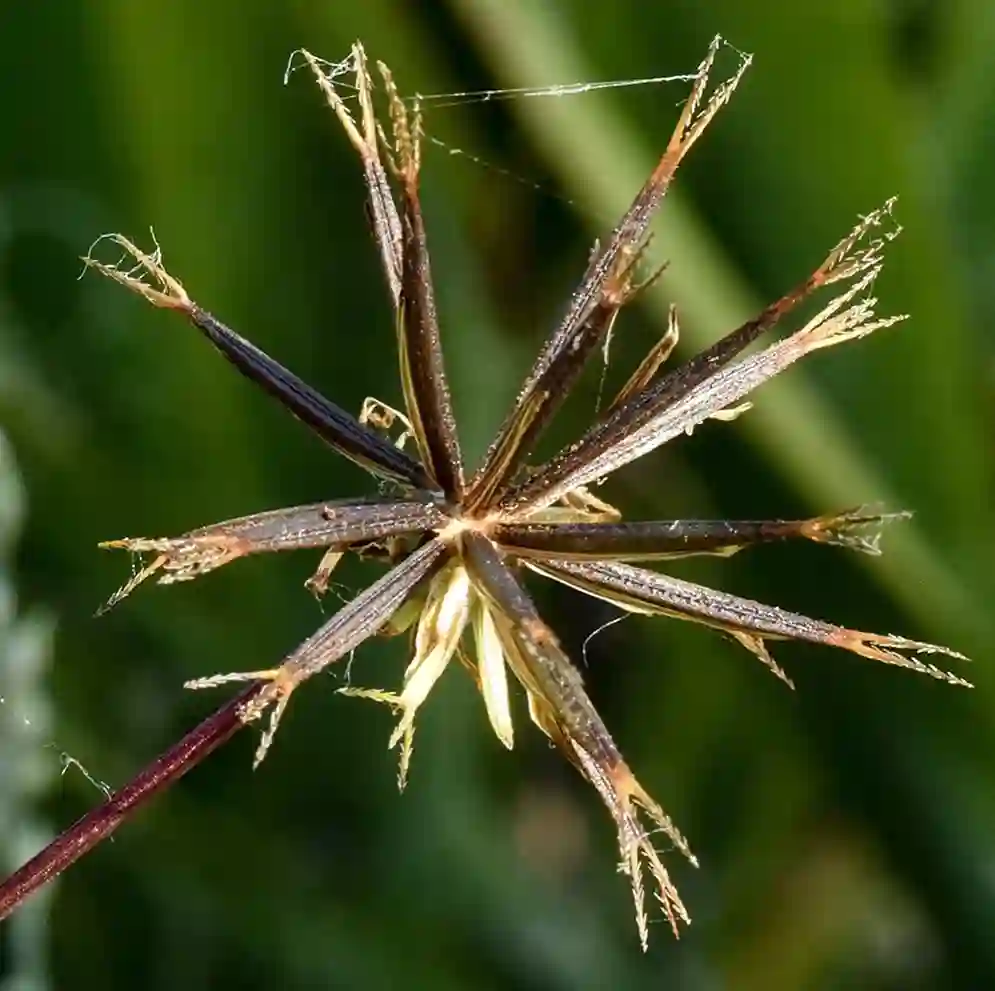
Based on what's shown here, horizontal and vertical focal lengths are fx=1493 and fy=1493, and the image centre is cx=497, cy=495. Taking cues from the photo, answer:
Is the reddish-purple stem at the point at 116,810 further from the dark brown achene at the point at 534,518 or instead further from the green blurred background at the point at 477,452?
the green blurred background at the point at 477,452

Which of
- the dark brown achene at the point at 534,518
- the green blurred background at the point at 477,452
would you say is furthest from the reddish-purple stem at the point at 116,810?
the green blurred background at the point at 477,452

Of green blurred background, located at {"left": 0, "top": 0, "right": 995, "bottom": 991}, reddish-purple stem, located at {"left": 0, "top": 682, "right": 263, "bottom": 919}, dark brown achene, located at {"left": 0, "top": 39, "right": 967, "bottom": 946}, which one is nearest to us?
reddish-purple stem, located at {"left": 0, "top": 682, "right": 263, "bottom": 919}

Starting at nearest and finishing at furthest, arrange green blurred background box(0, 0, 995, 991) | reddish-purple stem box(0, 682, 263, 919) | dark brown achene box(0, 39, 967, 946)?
reddish-purple stem box(0, 682, 263, 919)
dark brown achene box(0, 39, 967, 946)
green blurred background box(0, 0, 995, 991)

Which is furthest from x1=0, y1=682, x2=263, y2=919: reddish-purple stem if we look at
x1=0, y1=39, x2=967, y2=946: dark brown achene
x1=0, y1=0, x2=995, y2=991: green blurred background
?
x1=0, y1=0, x2=995, y2=991: green blurred background

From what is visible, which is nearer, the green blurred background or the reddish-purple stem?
the reddish-purple stem

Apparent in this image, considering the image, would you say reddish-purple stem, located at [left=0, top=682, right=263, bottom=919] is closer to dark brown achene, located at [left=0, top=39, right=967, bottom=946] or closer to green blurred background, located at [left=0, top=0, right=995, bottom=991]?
dark brown achene, located at [left=0, top=39, right=967, bottom=946]

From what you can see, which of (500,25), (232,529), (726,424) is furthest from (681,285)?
(232,529)

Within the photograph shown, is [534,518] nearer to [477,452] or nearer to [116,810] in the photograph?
[116,810]
